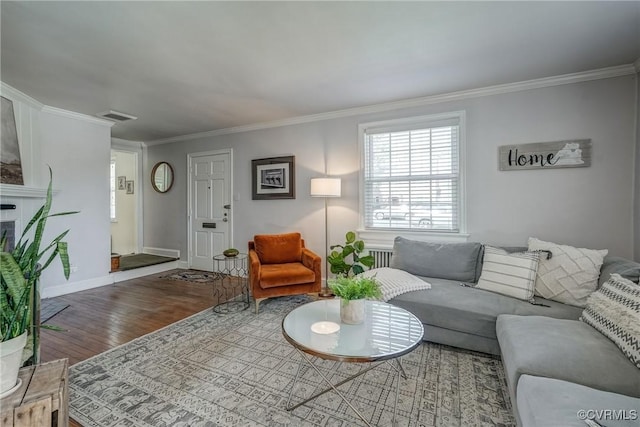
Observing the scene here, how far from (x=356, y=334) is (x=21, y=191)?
3.76m

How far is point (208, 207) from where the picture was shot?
16.6 feet

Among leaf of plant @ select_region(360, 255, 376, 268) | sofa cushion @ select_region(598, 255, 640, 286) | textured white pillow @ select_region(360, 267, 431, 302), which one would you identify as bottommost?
textured white pillow @ select_region(360, 267, 431, 302)

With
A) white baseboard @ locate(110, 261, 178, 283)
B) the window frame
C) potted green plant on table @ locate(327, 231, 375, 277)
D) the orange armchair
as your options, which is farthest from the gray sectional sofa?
white baseboard @ locate(110, 261, 178, 283)

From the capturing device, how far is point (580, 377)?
130 centimetres

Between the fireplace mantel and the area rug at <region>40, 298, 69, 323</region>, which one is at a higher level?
the fireplace mantel

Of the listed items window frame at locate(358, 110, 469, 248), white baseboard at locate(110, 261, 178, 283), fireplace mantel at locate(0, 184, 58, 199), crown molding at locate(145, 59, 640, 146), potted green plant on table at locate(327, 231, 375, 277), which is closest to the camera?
crown molding at locate(145, 59, 640, 146)

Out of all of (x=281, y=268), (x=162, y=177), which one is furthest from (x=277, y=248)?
(x=162, y=177)

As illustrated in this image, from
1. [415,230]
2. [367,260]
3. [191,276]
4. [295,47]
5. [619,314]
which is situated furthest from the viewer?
[191,276]

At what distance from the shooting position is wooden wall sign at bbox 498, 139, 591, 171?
278 centimetres

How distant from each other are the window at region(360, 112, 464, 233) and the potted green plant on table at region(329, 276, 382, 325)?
75.6 inches

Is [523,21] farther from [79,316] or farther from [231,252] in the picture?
[79,316]

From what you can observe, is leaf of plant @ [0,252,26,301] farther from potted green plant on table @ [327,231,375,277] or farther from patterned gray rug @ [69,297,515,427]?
potted green plant on table @ [327,231,375,277]

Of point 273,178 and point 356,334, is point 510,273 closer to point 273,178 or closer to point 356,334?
point 356,334

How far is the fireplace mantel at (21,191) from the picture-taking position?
9.52ft
